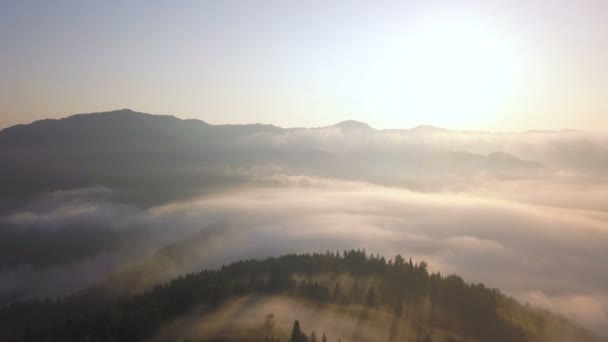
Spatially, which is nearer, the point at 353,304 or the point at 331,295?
the point at 353,304

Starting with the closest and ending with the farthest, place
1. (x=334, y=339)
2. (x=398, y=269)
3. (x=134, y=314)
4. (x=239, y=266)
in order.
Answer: (x=334, y=339) < (x=134, y=314) < (x=398, y=269) < (x=239, y=266)

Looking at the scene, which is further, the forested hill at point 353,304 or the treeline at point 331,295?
the treeline at point 331,295

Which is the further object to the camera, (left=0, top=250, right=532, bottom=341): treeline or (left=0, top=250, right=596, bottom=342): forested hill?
(left=0, top=250, right=532, bottom=341): treeline

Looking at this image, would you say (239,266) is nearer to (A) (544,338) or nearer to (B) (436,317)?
(B) (436,317)

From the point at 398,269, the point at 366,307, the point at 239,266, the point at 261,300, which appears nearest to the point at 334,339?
the point at 366,307
